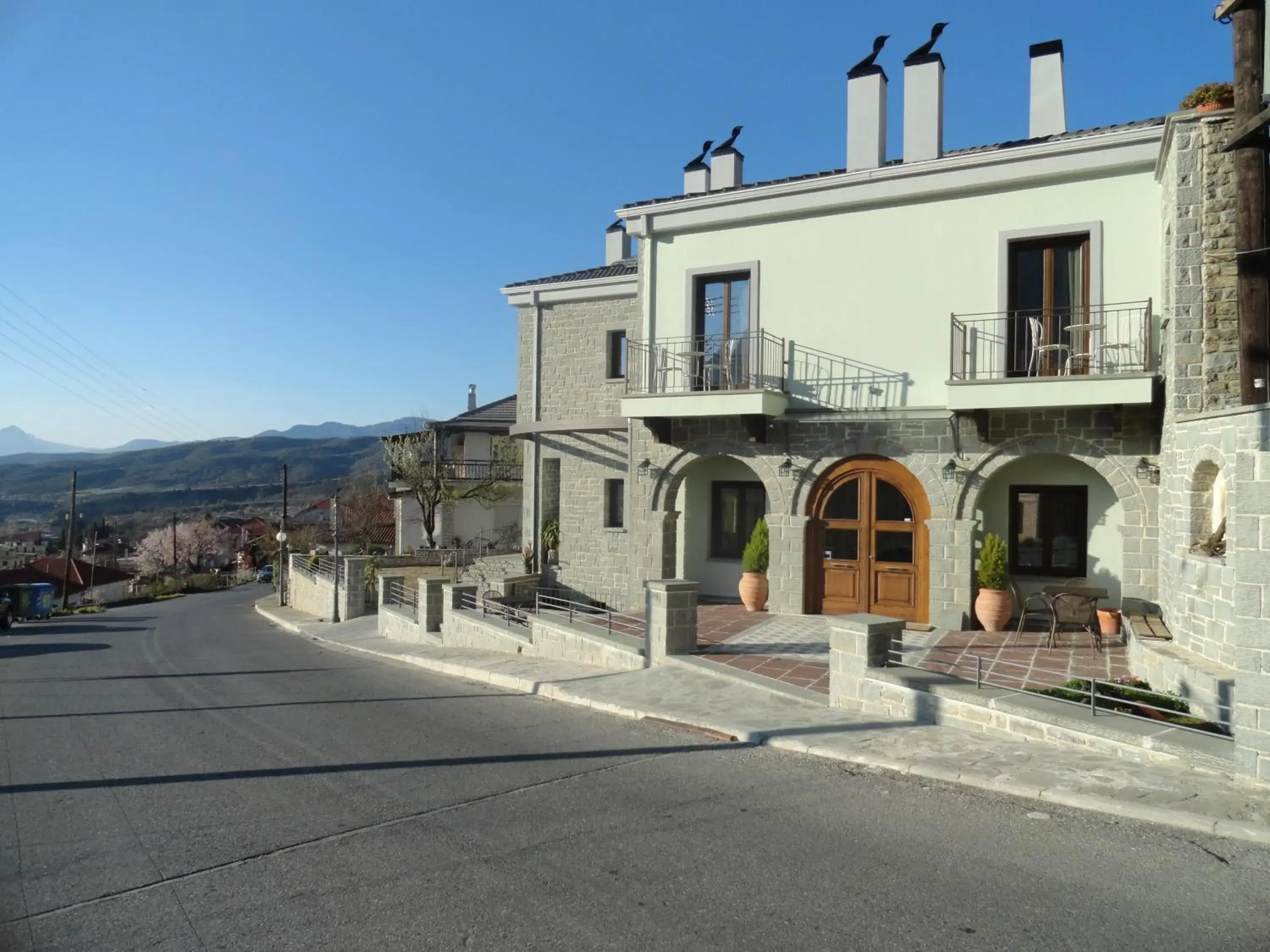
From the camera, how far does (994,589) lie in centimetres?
1251

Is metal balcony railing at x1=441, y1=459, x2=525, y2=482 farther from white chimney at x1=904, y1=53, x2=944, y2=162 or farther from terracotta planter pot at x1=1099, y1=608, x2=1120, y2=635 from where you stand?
terracotta planter pot at x1=1099, y1=608, x2=1120, y2=635

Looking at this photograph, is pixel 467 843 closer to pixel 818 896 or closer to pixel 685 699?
pixel 818 896

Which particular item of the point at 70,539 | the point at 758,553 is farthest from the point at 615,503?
the point at 70,539

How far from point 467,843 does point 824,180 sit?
11.6 metres

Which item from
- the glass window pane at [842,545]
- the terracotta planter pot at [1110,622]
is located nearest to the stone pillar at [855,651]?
the terracotta planter pot at [1110,622]

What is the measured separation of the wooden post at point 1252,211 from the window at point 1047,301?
2.76 meters

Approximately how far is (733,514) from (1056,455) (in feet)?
18.9

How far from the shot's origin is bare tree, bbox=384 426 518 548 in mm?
37344

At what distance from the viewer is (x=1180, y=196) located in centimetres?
1006

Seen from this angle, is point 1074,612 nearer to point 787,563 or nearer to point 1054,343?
point 1054,343

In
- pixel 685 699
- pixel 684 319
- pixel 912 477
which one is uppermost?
pixel 684 319

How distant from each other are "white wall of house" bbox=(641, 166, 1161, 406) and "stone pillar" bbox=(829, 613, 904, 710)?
5479mm

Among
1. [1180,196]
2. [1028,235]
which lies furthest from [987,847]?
[1028,235]

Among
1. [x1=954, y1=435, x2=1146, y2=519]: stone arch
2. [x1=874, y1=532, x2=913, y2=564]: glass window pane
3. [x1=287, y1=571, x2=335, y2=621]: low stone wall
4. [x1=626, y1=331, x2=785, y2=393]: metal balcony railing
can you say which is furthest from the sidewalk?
[x1=287, y1=571, x2=335, y2=621]: low stone wall
